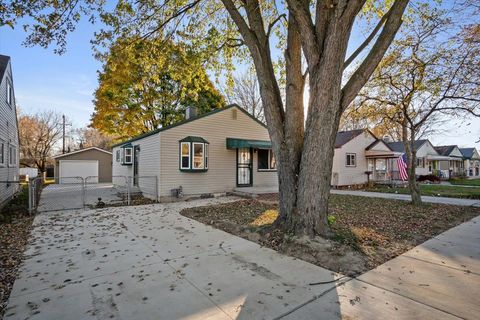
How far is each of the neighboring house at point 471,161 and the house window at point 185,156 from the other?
39056 mm

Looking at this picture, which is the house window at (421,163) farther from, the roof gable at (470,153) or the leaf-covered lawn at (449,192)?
the roof gable at (470,153)

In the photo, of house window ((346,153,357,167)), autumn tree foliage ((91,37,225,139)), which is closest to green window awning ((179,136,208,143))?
autumn tree foliage ((91,37,225,139))

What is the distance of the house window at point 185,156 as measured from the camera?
11750 mm

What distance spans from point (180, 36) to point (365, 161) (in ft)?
56.2

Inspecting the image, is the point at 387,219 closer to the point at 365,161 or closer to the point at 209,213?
the point at 209,213

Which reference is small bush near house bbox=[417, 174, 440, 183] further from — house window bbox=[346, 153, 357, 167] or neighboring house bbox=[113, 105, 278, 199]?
neighboring house bbox=[113, 105, 278, 199]

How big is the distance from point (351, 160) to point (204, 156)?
1198 cm

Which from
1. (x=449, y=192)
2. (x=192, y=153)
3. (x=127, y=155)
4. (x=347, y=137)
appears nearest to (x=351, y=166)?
(x=347, y=137)

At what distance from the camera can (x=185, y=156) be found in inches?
466

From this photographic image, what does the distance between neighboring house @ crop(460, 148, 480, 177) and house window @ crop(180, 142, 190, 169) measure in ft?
128

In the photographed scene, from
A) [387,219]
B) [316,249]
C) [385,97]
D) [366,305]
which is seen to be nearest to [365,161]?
[385,97]

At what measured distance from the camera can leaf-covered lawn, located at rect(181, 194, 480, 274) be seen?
4.36m

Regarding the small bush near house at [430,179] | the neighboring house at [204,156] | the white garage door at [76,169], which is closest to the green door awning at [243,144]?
the neighboring house at [204,156]

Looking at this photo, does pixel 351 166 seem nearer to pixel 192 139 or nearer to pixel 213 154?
pixel 213 154
